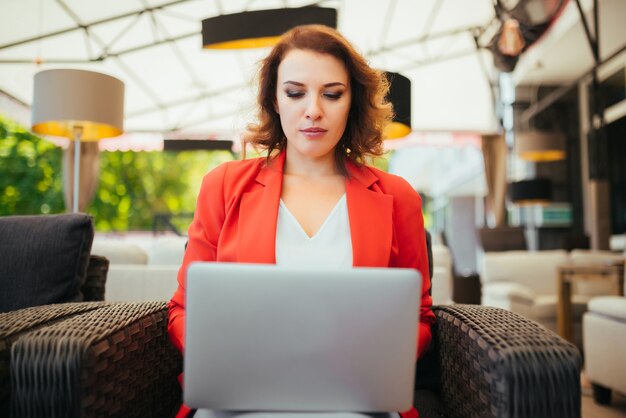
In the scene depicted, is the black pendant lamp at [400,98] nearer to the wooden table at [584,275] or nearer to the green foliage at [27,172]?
the wooden table at [584,275]

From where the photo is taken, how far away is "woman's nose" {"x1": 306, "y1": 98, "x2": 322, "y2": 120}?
1263 millimetres

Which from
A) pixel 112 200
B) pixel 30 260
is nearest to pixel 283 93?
pixel 30 260

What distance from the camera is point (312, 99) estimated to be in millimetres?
1279

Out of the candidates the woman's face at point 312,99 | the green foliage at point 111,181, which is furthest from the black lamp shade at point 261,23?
the green foliage at point 111,181

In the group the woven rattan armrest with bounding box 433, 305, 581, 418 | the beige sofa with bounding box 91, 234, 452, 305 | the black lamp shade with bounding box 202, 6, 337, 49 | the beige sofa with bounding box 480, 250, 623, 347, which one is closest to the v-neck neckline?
the woven rattan armrest with bounding box 433, 305, 581, 418

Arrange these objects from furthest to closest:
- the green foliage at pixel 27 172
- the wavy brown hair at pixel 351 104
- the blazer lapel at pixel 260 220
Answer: the green foliage at pixel 27 172
the wavy brown hair at pixel 351 104
the blazer lapel at pixel 260 220

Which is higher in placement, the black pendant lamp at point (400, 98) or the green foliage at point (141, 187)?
the green foliage at point (141, 187)

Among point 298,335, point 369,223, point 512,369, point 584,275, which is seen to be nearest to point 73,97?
Answer: point 369,223

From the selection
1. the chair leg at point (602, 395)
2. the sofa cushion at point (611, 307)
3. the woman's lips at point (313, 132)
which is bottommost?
the chair leg at point (602, 395)

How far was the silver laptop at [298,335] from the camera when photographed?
0.79m

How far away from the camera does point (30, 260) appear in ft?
4.82

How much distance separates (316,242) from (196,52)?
22.5 ft

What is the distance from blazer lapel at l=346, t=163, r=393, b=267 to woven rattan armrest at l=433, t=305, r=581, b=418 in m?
0.25

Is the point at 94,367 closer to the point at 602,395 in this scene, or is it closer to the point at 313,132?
the point at 313,132
